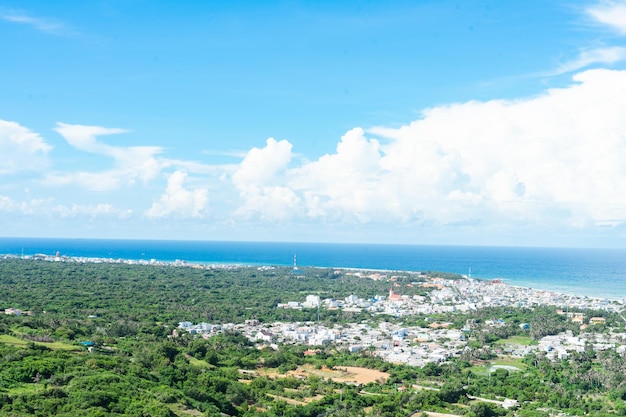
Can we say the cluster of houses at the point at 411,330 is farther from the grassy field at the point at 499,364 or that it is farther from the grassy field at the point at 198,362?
the grassy field at the point at 198,362

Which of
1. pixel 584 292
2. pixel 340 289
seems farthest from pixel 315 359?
pixel 584 292

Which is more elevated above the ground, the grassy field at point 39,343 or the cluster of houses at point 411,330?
the grassy field at point 39,343

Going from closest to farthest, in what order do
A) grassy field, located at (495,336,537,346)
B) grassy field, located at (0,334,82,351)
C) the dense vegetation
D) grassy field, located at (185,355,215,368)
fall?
the dense vegetation → grassy field, located at (0,334,82,351) → grassy field, located at (185,355,215,368) → grassy field, located at (495,336,537,346)

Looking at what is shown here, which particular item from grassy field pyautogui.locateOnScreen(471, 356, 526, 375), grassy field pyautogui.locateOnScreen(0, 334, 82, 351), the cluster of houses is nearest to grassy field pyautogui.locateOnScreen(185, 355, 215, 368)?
grassy field pyautogui.locateOnScreen(0, 334, 82, 351)

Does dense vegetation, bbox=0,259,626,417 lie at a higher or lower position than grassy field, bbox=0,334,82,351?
lower

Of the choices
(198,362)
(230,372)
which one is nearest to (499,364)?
(230,372)

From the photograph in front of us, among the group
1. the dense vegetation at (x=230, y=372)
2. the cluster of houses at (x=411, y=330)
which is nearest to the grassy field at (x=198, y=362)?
the dense vegetation at (x=230, y=372)

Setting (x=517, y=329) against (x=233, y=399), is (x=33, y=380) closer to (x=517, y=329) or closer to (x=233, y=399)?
(x=233, y=399)

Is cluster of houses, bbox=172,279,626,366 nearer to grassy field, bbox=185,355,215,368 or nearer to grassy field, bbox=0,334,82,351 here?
grassy field, bbox=185,355,215,368
